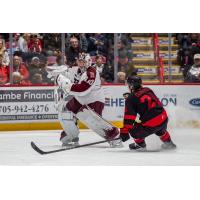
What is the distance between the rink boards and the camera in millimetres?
10883

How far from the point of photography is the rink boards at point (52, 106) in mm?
10883

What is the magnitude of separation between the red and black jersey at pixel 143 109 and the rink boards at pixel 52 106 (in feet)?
11.9

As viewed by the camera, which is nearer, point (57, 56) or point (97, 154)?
point (97, 154)

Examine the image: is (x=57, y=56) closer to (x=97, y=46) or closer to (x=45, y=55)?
(x=45, y=55)

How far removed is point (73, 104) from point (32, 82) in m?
3.28

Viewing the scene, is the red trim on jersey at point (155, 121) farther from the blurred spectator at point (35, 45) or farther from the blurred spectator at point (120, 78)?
the blurred spectator at point (35, 45)

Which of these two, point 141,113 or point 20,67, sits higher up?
point 20,67

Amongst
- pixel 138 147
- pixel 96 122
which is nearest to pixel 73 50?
pixel 96 122

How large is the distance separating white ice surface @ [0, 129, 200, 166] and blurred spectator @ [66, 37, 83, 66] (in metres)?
2.05

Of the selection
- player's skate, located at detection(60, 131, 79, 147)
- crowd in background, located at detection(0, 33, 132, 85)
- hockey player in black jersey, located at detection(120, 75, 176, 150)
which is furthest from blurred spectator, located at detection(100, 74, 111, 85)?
hockey player in black jersey, located at detection(120, 75, 176, 150)

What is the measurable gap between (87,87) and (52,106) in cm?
336

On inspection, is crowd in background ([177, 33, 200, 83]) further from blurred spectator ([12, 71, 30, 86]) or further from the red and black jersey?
the red and black jersey

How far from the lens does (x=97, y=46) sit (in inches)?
451
